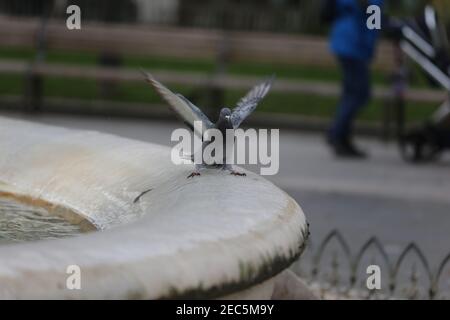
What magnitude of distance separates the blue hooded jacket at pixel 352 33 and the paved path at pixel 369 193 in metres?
0.86

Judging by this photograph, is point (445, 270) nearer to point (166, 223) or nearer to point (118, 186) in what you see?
point (118, 186)

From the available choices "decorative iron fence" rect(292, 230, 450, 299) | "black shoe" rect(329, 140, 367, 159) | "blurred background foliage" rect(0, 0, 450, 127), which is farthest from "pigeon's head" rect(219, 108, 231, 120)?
"blurred background foliage" rect(0, 0, 450, 127)

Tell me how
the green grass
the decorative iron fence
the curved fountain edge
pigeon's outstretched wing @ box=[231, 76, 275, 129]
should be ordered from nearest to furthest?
1. the curved fountain edge
2. pigeon's outstretched wing @ box=[231, 76, 275, 129]
3. the decorative iron fence
4. the green grass

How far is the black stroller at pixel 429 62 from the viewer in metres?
8.36

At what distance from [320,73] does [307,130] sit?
450 centimetres

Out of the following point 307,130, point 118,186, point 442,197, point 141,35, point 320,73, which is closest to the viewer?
point 118,186

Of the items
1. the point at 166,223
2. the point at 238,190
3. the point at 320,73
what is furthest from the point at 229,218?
the point at 320,73

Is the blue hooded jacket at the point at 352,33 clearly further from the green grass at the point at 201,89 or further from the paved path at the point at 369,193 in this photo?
the green grass at the point at 201,89

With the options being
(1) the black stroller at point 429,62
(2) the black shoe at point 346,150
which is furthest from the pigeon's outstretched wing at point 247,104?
(2) the black shoe at point 346,150

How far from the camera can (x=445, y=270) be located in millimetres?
5551

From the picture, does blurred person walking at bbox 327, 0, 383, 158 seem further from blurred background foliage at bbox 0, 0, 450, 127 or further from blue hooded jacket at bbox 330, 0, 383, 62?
blurred background foliage at bbox 0, 0, 450, 127

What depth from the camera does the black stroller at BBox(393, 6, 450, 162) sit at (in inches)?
329

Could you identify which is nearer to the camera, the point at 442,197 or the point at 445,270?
the point at 445,270
